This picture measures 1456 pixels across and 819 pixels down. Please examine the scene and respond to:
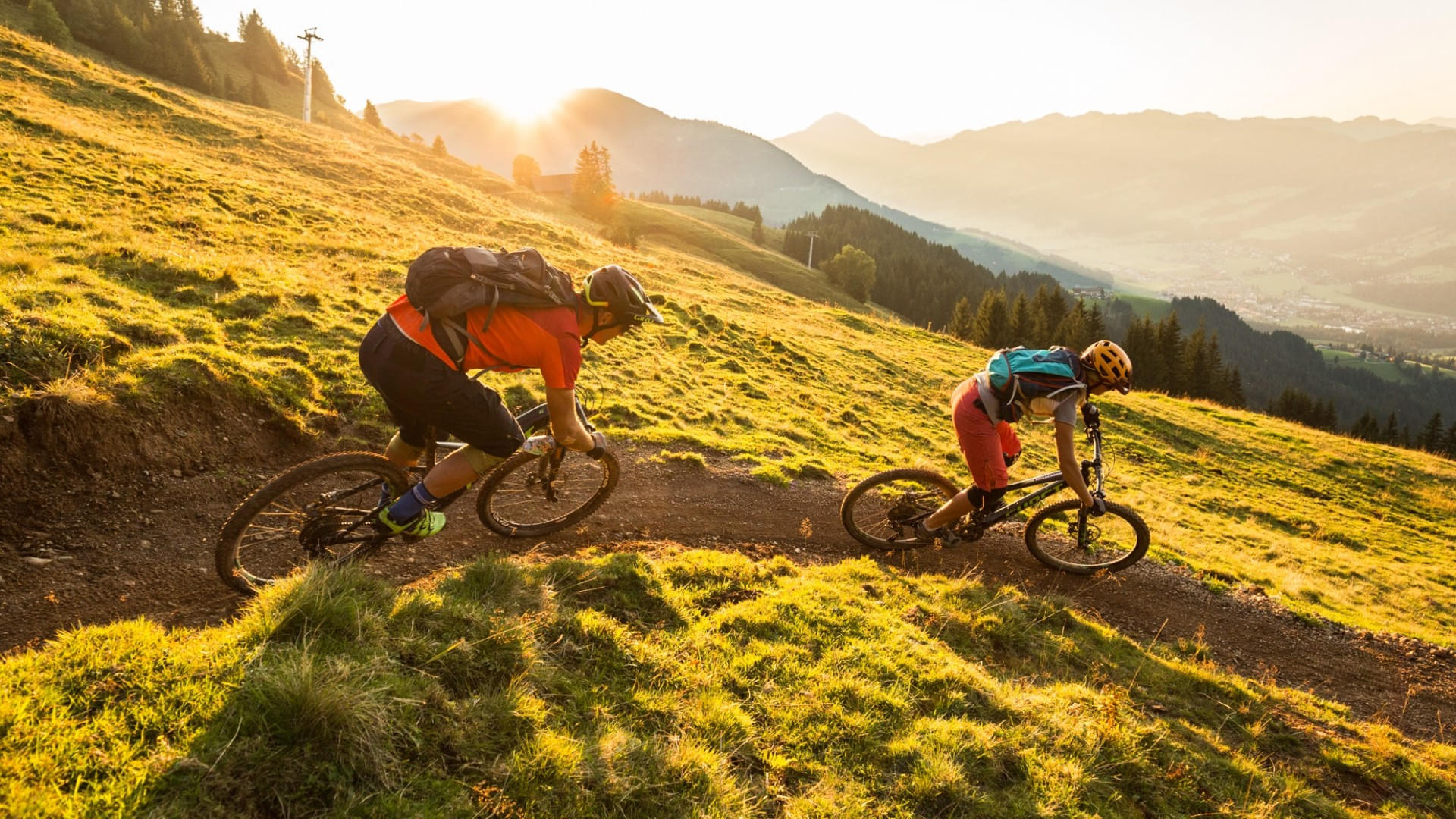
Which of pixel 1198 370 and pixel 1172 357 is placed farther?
pixel 1172 357

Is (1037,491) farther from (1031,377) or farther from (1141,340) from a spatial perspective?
(1141,340)

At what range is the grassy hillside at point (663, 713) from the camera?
281 cm

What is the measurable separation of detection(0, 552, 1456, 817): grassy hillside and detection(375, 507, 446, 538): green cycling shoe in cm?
73

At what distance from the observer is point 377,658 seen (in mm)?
3496

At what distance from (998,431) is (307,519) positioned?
7751 mm

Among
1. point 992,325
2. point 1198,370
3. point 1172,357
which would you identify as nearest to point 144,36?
point 992,325

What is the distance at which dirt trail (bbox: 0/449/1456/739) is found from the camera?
4.70 meters

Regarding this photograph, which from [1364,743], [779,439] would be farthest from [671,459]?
[1364,743]

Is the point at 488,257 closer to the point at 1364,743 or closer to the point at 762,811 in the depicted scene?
the point at 762,811

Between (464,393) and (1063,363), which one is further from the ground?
(1063,363)

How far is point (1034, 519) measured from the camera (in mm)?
8789

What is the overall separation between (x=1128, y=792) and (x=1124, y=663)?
252cm

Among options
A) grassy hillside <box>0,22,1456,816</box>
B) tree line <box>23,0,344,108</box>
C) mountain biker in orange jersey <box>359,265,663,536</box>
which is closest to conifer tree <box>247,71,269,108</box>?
tree line <box>23,0,344,108</box>

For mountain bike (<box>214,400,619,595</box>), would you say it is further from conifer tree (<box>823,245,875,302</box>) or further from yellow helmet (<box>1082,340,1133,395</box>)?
conifer tree (<box>823,245,875,302</box>)
